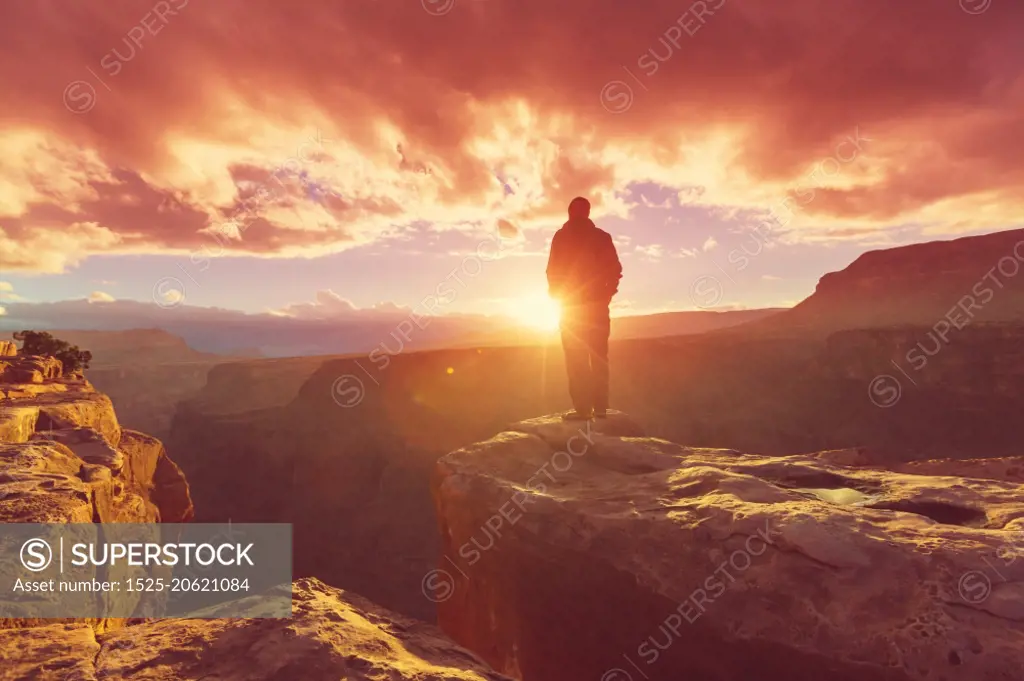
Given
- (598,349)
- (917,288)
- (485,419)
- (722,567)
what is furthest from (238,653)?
(917,288)

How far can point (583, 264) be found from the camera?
817 centimetres

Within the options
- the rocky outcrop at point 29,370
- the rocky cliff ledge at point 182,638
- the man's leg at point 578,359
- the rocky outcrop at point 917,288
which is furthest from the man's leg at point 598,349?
the rocky outcrop at point 917,288

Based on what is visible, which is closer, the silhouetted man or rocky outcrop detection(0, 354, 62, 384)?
the silhouetted man

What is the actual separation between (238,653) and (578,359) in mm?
6185

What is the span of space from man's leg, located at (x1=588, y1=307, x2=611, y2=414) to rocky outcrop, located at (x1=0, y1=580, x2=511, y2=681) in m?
5.38

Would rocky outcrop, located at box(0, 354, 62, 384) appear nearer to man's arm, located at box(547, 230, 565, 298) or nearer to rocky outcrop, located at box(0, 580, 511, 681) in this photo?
rocky outcrop, located at box(0, 580, 511, 681)

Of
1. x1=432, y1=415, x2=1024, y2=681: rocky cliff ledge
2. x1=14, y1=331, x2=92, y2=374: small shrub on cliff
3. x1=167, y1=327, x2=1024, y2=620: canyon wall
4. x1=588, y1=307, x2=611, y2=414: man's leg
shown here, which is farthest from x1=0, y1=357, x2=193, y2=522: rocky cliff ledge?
x1=167, y1=327, x2=1024, y2=620: canyon wall

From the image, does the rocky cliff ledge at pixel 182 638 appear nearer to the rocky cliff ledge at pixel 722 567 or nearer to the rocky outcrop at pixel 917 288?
the rocky cliff ledge at pixel 722 567

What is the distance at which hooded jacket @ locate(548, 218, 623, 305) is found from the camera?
8.20 metres

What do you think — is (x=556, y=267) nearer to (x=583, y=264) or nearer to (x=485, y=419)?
(x=583, y=264)

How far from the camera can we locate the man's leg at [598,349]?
8.43 m

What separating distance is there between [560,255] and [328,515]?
2404cm

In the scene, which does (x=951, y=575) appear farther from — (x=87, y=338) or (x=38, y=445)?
(x=87, y=338)

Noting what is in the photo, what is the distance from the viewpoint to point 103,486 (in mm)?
5746
